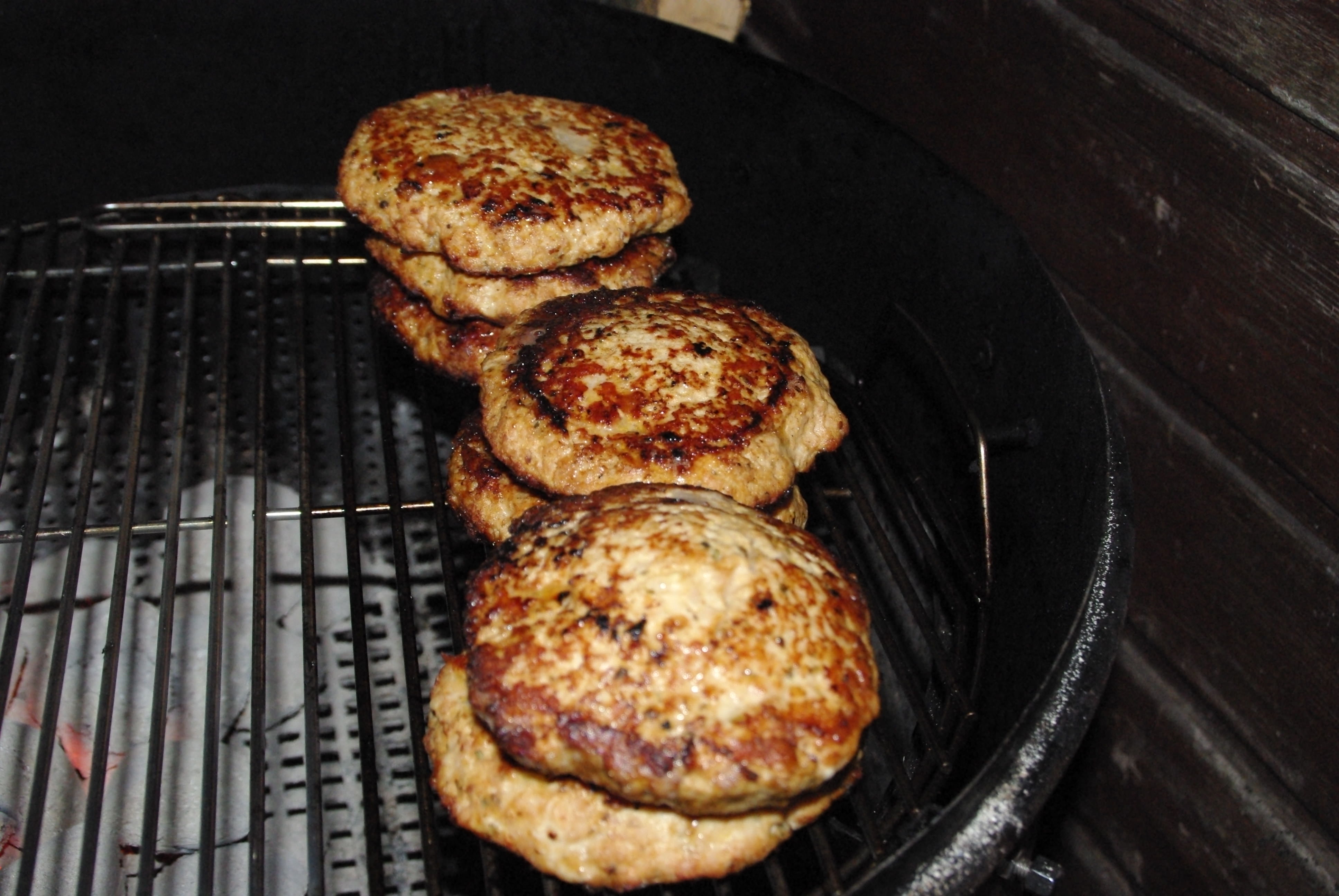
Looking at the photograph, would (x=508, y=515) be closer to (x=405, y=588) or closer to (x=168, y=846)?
(x=405, y=588)

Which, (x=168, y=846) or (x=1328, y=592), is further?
(x=1328, y=592)

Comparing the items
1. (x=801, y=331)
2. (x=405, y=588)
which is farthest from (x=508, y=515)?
(x=801, y=331)

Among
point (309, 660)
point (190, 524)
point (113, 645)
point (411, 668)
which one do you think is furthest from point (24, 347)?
point (411, 668)

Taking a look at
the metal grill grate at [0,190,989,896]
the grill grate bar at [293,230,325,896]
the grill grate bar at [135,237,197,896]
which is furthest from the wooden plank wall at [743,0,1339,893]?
the grill grate bar at [135,237,197,896]

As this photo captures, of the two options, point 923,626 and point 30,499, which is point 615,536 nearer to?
point 923,626

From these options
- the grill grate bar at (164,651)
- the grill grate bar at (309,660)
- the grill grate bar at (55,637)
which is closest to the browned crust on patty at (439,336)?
the grill grate bar at (309,660)

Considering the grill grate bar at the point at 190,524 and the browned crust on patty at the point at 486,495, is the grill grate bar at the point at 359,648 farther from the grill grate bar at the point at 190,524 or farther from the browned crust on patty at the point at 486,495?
the browned crust on patty at the point at 486,495
